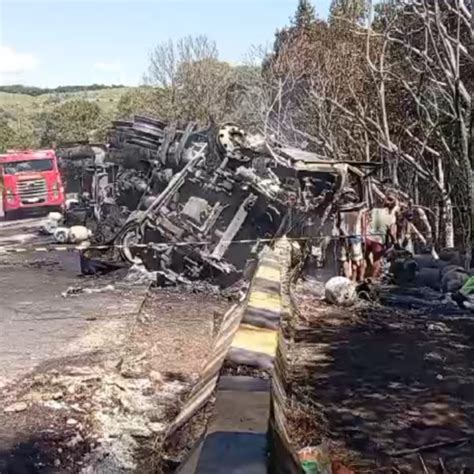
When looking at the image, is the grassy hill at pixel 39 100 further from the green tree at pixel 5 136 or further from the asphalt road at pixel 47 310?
the asphalt road at pixel 47 310

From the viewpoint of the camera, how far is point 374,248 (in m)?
12.4

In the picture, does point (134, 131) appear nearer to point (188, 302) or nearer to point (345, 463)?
point (188, 302)

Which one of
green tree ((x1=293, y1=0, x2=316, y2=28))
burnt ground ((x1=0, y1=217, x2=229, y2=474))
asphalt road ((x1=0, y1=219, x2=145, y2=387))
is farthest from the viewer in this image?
green tree ((x1=293, y1=0, x2=316, y2=28))

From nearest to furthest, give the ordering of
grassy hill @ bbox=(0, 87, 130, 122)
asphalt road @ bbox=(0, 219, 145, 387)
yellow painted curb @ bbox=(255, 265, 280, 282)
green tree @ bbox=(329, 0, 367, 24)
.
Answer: yellow painted curb @ bbox=(255, 265, 280, 282), asphalt road @ bbox=(0, 219, 145, 387), green tree @ bbox=(329, 0, 367, 24), grassy hill @ bbox=(0, 87, 130, 122)

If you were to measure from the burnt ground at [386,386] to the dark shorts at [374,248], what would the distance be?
199 cm

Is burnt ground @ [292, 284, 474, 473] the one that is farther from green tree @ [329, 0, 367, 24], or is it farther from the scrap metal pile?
green tree @ [329, 0, 367, 24]

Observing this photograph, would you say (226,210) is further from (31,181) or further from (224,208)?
(31,181)

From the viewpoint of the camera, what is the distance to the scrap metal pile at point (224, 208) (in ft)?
41.7

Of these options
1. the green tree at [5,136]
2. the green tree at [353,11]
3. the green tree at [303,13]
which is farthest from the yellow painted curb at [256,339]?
the green tree at [5,136]

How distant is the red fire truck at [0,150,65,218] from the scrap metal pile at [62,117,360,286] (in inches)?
565

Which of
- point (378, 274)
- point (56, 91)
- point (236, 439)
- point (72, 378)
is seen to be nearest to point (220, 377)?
point (236, 439)

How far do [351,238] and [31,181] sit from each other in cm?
1863

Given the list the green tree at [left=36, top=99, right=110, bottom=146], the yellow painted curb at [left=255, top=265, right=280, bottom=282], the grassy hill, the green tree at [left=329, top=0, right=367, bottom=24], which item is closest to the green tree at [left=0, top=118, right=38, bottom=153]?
the green tree at [left=36, top=99, right=110, bottom=146]

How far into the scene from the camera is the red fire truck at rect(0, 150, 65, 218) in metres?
28.1
